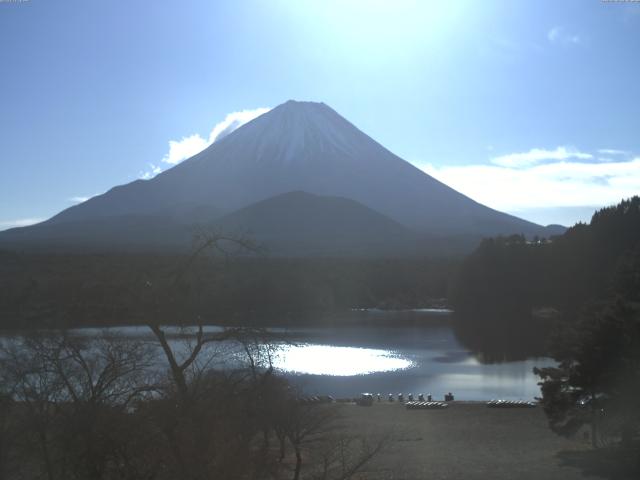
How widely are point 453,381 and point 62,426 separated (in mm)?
18066

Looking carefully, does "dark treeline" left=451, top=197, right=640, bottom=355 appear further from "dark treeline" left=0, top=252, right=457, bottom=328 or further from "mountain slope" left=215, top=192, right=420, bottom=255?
"dark treeline" left=0, top=252, right=457, bottom=328

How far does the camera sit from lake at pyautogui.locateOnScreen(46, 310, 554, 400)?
19219 mm

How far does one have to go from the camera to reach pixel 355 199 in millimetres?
94688

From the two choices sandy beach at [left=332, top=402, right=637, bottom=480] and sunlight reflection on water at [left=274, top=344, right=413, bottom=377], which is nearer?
sandy beach at [left=332, top=402, right=637, bottom=480]

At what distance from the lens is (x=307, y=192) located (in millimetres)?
90062

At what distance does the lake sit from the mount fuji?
150ft

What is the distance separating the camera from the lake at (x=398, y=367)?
1922 cm

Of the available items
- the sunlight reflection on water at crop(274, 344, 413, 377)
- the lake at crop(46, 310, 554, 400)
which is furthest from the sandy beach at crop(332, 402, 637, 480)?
the sunlight reflection on water at crop(274, 344, 413, 377)

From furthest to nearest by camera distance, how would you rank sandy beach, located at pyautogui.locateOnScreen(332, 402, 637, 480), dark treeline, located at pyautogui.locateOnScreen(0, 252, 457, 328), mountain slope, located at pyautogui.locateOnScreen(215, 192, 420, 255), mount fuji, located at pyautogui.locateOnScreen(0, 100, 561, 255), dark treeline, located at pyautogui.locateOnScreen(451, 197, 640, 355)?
mount fuji, located at pyautogui.locateOnScreen(0, 100, 561, 255) < mountain slope, located at pyautogui.locateOnScreen(215, 192, 420, 255) < dark treeline, located at pyautogui.locateOnScreen(451, 197, 640, 355) < sandy beach, located at pyautogui.locateOnScreen(332, 402, 637, 480) < dark treeline, located at pyautogui.locateOnScreen(0, 252, 457, 328)

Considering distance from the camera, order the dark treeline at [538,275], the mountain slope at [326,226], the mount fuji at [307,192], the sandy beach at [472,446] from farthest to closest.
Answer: the mount fuji at [307,192], the mountain slope at [326,226], the dark treeline at [538,275], the sandy beach at [472,446]

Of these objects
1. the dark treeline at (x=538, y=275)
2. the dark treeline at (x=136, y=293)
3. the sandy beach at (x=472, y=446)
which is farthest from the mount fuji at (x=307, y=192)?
the dark treeline at (x=136, y=293)

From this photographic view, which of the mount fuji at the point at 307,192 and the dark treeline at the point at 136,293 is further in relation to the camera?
the mount fuji at the point at 307,192

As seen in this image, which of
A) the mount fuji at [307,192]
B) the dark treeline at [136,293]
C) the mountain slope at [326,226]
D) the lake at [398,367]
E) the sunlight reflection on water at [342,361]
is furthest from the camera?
the mount fuji at [307,192]

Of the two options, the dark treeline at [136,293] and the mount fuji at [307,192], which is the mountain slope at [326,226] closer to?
the mount fuji at [307,192]
